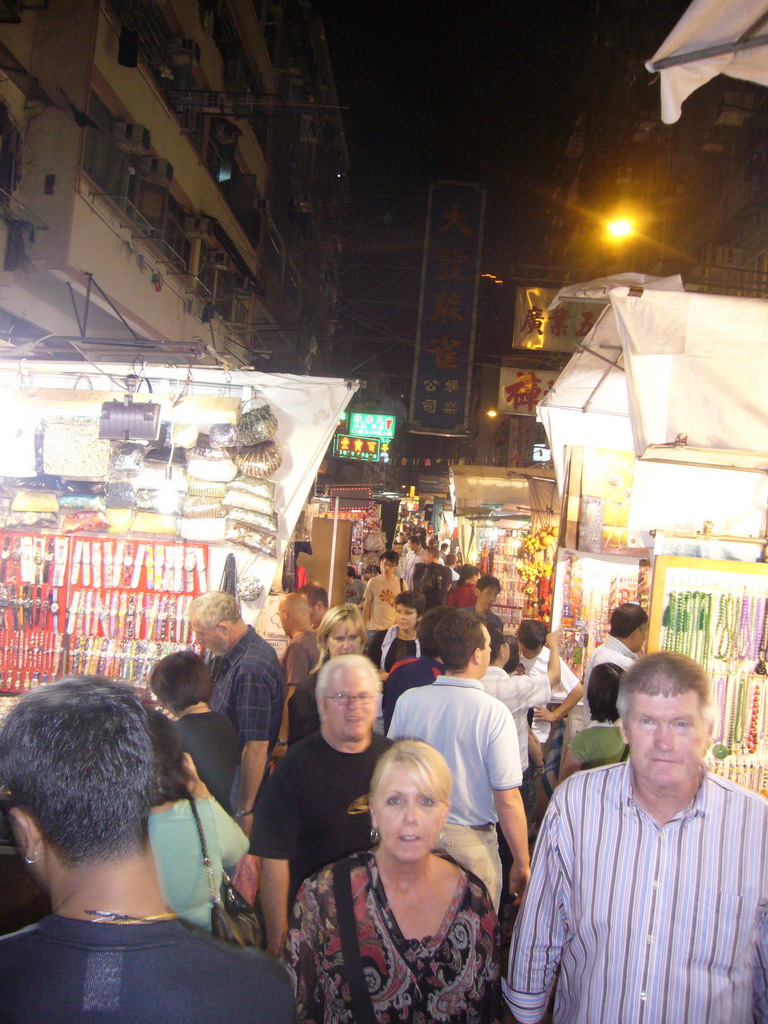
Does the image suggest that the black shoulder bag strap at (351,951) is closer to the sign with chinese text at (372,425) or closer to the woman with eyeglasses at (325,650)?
the woman with eyeglasses at (325,650)

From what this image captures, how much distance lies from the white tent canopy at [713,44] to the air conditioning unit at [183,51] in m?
12.5

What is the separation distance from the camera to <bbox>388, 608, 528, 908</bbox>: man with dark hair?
3.28m

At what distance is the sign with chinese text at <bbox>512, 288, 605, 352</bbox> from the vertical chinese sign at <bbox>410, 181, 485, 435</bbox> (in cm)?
96

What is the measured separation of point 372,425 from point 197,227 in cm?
1197

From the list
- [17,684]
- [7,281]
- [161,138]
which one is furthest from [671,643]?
[161,138]

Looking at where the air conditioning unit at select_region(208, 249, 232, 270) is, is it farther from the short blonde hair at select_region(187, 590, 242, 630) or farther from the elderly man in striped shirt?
the elderly man in striped shirt

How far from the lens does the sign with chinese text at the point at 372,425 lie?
82.9 feet

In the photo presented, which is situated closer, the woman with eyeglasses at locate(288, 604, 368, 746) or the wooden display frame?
the wooden display frame

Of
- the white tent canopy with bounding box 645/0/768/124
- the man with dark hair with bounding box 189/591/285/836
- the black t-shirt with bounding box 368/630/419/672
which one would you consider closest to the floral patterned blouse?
the man with dark hair with bounding box 189/591/285/836

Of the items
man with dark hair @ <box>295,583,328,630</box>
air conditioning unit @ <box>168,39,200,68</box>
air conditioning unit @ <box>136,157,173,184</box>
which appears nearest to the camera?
man with dark hair @ <box>295,583,328,630</box>

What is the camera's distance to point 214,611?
14.1 ft

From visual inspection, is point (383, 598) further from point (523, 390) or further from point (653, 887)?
point (653, 887)

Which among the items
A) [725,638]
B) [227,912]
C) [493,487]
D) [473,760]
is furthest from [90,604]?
[493,487]

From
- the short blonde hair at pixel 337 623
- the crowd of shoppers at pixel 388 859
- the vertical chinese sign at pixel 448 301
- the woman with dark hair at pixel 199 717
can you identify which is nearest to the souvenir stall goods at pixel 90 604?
the short blonde hair at pixel 337 623
